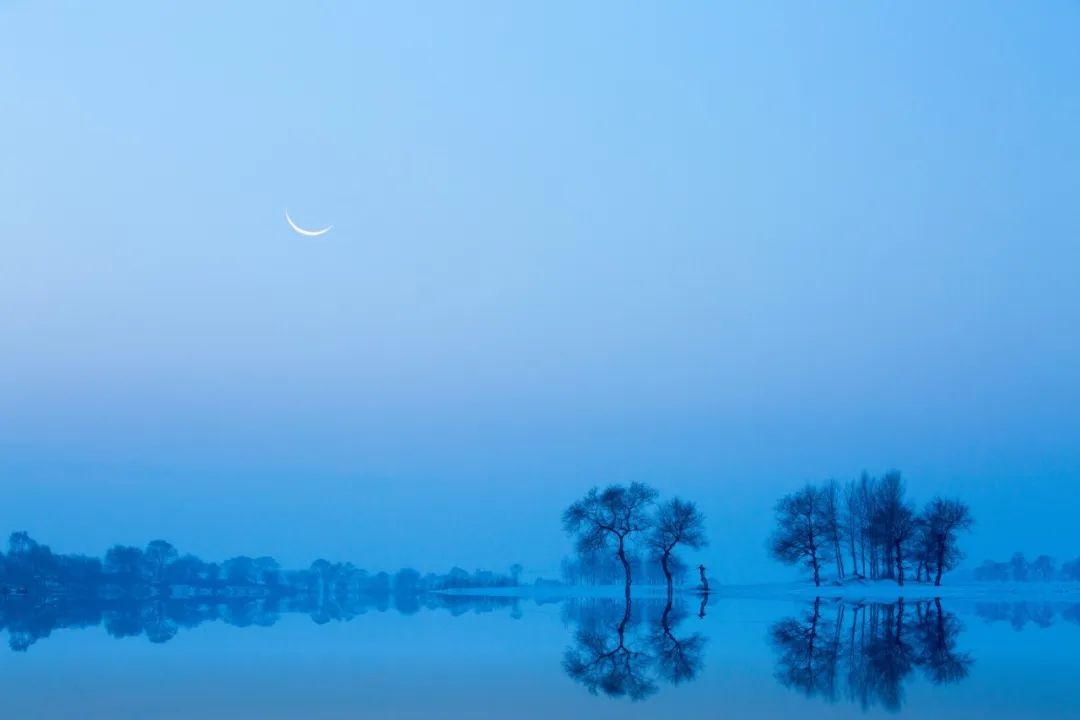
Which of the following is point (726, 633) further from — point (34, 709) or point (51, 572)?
point (51, 572)

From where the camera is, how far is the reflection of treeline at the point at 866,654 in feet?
63.3

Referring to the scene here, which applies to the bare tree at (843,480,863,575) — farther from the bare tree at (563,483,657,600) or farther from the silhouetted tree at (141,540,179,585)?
the silhouetted tree at (141,540,179,585)

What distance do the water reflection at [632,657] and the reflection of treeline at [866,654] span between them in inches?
89.6

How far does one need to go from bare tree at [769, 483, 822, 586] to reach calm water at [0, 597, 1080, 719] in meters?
41.5

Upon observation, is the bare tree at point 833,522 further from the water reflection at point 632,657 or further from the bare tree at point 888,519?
the water reflection at point 632,657

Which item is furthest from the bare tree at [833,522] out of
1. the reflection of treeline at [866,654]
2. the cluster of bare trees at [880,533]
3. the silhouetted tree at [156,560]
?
the silhouetted tree at [156,560]

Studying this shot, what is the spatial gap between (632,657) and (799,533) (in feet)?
194

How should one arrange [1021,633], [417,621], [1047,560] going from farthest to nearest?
1. [1047,560]
2. [417,621]
3. [1021,633]

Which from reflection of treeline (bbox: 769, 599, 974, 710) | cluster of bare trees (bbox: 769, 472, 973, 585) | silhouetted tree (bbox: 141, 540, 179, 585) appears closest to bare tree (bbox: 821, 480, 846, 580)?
cluster of bare trees (bbox: 769, 472, 973, 585)

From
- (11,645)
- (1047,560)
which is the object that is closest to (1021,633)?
(11,645)

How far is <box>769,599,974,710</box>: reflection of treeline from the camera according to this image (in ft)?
63.3

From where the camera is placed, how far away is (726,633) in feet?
115

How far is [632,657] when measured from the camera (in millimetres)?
26500

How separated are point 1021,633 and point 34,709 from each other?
2854 centimetres
